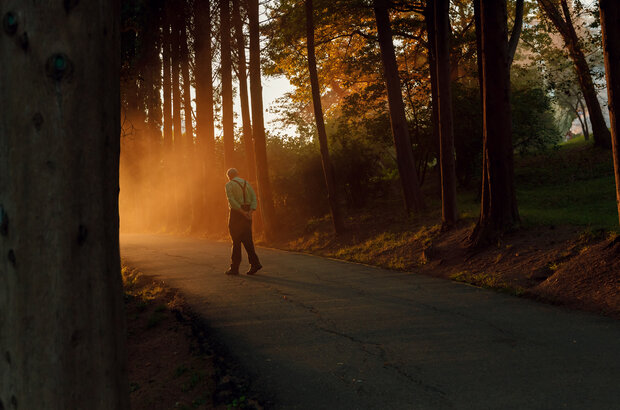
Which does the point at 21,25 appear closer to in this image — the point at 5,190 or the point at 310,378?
the point at 5,190

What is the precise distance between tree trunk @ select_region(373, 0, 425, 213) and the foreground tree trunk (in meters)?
15.2

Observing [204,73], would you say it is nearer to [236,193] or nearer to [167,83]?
[167,83]

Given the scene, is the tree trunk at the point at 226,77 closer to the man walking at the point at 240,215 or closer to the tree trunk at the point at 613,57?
the man walking at the point at 240,215

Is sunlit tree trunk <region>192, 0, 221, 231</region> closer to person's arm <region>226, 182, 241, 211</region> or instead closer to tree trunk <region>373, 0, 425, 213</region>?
tree trunk <region>373, 0, 425, 213</region>

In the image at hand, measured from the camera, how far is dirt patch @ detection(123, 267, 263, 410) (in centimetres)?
460

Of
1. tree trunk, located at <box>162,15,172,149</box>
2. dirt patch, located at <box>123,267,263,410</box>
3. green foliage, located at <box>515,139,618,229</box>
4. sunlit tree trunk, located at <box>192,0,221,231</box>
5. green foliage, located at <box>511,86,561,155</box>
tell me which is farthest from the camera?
tree trunk, located at <box>162,15,172,149</box>

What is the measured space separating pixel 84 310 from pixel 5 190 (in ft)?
2.38

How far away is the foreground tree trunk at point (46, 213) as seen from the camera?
8.76 ft

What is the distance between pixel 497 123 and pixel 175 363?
824cm

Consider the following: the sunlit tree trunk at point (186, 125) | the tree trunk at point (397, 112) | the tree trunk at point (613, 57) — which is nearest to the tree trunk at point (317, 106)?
the tree trunk at point (397, 112)

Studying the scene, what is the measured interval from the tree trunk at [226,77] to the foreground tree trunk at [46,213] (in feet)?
67.3

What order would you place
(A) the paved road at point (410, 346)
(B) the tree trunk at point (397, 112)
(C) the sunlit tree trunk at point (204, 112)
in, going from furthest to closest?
(C) the sunlit tree trunk at point (204, 112)
(B) the tree trunk at point (397, 112)
(A) the paved road at point (410, 346)

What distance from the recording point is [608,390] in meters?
4.17

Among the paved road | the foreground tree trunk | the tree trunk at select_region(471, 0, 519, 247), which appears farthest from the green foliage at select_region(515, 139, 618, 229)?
the foreground tree trunk
